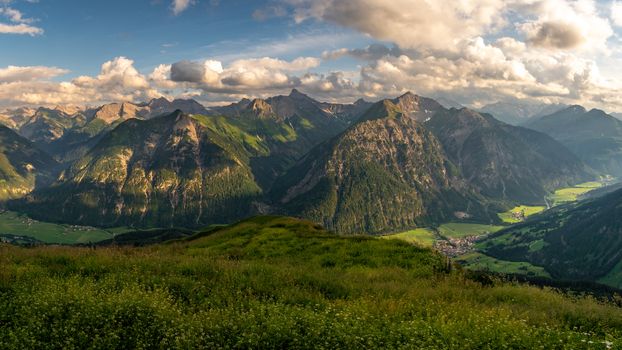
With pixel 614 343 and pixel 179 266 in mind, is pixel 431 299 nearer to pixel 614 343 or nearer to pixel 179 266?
pixel 614 343

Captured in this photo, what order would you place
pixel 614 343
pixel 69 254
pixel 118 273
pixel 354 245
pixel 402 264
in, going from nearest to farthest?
1. pixel 614 343
2. pixel 118 273
3. pixel 69 254
4. pixel 402 264
5. pixel 354 245

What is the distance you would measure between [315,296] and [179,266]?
9658 millimetres

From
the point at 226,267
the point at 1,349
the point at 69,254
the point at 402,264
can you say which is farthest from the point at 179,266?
the point at 402,264

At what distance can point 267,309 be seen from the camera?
16.9 metres

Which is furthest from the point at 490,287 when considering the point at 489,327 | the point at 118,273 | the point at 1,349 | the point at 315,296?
the point at 1,349

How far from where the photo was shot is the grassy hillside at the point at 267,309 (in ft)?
45.0

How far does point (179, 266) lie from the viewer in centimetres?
2466

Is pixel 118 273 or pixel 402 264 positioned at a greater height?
pixel 118 273

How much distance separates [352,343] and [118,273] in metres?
15.7

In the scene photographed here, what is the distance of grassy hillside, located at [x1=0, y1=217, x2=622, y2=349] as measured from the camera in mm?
13719

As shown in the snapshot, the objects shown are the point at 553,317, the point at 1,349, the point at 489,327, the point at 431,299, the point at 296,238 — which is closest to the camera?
the point at 1,349

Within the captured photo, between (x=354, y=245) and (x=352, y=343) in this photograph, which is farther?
(x=354, y=245)

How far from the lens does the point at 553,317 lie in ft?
60.2

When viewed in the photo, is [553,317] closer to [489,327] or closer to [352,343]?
[489,327]
